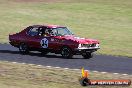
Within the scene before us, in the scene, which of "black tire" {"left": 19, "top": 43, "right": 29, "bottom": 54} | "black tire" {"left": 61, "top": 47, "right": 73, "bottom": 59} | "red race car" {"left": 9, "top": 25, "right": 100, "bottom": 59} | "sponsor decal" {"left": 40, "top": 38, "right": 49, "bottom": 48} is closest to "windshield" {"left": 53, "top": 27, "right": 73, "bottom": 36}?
"red race car" {"left": 9, "top": 25, "right": 100, "bottom": 59}

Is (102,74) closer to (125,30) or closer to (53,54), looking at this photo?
(53,54)

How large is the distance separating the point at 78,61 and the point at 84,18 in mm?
25451

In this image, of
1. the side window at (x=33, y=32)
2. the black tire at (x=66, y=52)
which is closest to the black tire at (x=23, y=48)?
the side window at (x=33, y=32)

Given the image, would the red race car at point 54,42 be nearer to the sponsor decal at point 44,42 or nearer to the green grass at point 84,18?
the sponsor decal at point 44,42

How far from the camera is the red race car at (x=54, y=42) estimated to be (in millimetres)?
22094

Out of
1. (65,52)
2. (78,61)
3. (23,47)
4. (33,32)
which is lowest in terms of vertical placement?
(78,61)

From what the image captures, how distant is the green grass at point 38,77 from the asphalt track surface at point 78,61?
6.12 ft

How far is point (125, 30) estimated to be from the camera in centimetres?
3922

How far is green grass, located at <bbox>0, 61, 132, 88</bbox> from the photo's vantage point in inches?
576

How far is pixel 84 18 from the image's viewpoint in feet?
153

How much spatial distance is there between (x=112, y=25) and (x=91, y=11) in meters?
8.00

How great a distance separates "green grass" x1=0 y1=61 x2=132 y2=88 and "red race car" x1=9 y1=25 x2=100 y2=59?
13.6 ft

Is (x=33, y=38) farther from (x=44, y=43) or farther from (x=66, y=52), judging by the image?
(x=66, y=52)

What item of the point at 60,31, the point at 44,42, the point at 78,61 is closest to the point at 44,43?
the point at 44,42
